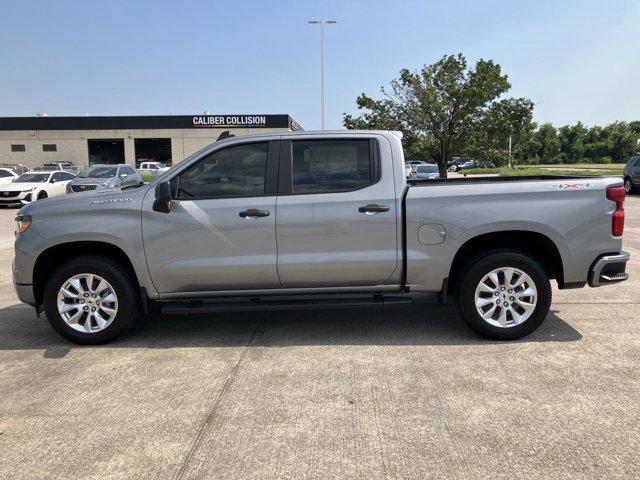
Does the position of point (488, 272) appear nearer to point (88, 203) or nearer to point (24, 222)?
point (88, 203)

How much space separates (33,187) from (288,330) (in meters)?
17.8

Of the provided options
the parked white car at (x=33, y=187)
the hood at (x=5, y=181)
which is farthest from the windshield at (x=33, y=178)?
the hood at (x=5, y=181)

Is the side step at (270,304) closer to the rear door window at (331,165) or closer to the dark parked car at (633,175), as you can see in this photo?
the rear door window at (331,165)

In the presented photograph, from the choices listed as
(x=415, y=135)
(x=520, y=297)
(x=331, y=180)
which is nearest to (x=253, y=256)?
(x=331, y=180)

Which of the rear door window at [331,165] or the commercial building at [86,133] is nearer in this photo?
the rear door window at [331,165]

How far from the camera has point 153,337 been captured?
200 inches

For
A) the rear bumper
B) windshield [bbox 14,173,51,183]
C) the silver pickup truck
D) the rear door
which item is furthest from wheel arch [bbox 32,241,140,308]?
windshield [bbox 14,173,51,183]

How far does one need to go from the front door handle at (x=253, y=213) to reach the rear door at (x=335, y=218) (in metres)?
0.11

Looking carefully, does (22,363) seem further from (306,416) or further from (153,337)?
(306,416)

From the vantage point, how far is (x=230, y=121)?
51.6 metres

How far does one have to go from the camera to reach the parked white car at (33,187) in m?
19.0

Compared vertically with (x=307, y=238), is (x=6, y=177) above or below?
above

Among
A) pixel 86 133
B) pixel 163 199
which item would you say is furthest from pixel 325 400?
pixel 86 133

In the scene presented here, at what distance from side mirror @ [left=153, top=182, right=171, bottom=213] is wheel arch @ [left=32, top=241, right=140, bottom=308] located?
1.85 ft
